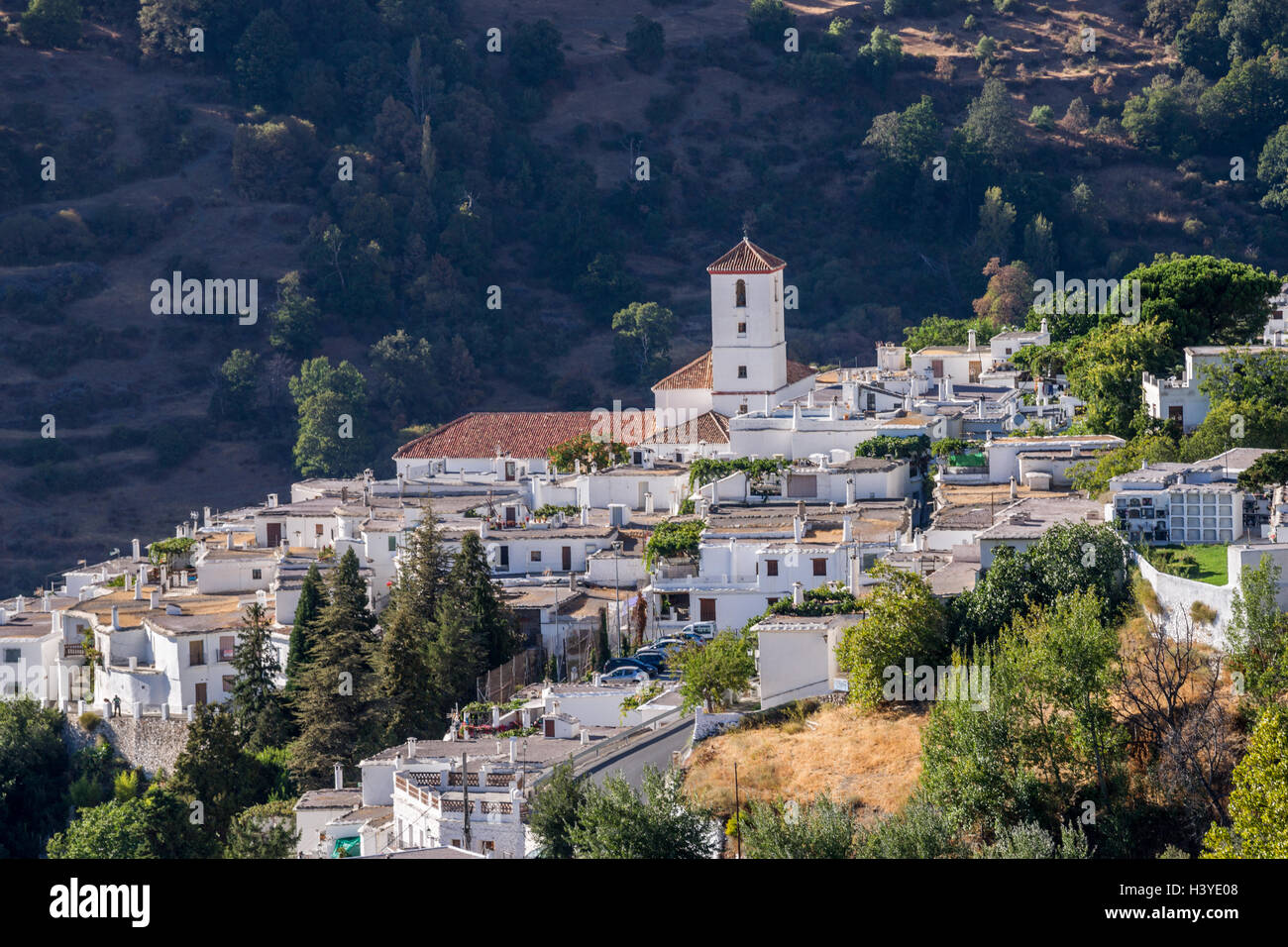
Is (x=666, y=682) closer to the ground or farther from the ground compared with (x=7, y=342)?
closer to the ground

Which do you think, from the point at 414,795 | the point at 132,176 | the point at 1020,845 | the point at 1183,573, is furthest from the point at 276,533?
the point at 132,176

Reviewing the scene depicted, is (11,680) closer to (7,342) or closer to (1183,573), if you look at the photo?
(1183,573)

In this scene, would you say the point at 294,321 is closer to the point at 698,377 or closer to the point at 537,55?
the point at 537,55

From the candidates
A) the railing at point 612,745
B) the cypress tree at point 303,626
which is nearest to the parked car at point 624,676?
the railing at point 612,745

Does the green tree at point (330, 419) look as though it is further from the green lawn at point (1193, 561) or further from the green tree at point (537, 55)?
the green lawn at point (1193, 561)

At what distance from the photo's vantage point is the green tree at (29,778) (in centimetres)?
4422

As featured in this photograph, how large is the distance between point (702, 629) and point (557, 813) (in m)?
15.4

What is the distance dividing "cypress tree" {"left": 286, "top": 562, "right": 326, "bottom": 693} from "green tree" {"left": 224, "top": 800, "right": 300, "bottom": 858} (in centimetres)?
608

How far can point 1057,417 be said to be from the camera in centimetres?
5219

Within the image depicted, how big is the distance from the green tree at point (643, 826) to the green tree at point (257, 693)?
754 inches

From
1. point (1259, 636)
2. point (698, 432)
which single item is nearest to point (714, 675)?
point (1259, 636)

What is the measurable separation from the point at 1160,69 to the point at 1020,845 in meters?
96.0

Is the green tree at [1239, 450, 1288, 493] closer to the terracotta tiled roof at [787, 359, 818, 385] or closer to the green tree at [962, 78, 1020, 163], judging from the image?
the terracotta tiled roof at [787, 359, 818, 385]

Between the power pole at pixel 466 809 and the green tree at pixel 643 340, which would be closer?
the power pole at pixel 466 809
